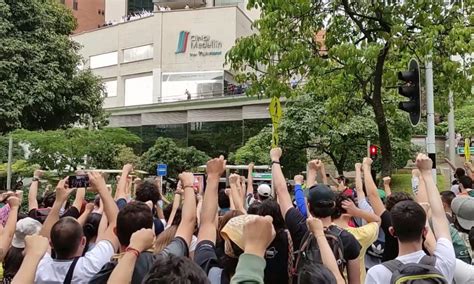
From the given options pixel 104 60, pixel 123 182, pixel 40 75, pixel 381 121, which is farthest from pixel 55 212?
pixel 104 60

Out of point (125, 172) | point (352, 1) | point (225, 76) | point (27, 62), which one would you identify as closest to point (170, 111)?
point (225, 76)

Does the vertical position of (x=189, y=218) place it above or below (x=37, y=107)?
below

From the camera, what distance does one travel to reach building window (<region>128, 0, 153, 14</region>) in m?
64.1

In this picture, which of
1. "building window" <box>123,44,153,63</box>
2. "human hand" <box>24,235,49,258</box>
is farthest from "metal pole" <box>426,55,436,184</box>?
"building window" <box>123,44,153,63</box>

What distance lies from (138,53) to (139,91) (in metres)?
3.88

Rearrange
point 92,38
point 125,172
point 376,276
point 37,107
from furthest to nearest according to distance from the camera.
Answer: point 92,38
point 37,107
point 125,172
point 376,276

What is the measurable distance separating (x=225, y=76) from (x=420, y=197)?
4150 centimetres

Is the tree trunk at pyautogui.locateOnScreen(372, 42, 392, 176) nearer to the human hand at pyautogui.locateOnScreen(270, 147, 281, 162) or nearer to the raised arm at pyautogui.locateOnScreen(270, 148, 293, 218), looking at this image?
the human hand at pyautogui.locateOnScreen(270, 147, 281, 162)

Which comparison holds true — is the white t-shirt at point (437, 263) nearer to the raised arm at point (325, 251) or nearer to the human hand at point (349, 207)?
the raised arm at point (325, 251)

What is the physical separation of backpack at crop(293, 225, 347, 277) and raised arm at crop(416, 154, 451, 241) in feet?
2.06

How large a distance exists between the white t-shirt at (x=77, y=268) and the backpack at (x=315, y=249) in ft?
4.11

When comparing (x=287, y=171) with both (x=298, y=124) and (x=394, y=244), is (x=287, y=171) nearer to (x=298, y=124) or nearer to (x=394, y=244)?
(x=298, y=124)

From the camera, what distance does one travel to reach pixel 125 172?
503cm

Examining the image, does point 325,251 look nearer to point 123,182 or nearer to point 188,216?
point 188,216
